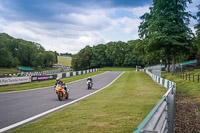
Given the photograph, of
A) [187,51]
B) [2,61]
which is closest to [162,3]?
[187,51]

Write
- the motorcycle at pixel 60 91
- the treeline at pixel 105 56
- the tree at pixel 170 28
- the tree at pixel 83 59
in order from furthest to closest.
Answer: the tree at pixel 83 59 → the treeline at pixel 105 56 → the tree at pixel 170 28 → the motorcycle at pixel 60 91

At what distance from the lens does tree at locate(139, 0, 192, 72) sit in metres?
34.8

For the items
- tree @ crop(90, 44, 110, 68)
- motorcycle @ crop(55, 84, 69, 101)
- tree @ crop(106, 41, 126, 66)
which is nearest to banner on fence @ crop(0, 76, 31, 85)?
motorcycle @ crop(55, 84, 69, 101)

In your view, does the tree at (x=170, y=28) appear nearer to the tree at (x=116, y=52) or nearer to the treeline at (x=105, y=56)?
the treeline at (x=105, y=56)

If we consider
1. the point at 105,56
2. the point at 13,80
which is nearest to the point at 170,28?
the point at 13,80

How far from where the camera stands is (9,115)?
8.70m

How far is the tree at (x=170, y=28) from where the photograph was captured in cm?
3475

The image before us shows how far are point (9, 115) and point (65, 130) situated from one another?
144 inches

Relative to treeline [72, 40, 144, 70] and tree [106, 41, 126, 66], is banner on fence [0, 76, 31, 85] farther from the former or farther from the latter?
tree [106, 41, 126, 66]

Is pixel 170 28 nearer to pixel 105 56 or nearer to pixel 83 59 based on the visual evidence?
pixel 83 59

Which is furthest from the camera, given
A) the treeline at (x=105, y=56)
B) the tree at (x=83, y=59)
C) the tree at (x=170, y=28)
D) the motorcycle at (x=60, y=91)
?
the tree at (x=83, y=59)

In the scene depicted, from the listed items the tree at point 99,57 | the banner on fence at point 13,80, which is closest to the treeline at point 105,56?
the tree at point 99,57

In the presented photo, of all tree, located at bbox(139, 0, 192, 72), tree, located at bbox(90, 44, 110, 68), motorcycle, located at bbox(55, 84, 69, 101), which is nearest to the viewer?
motorcycle, located at bbox(55, 84, 69, 101)

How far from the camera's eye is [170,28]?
1379 inches
